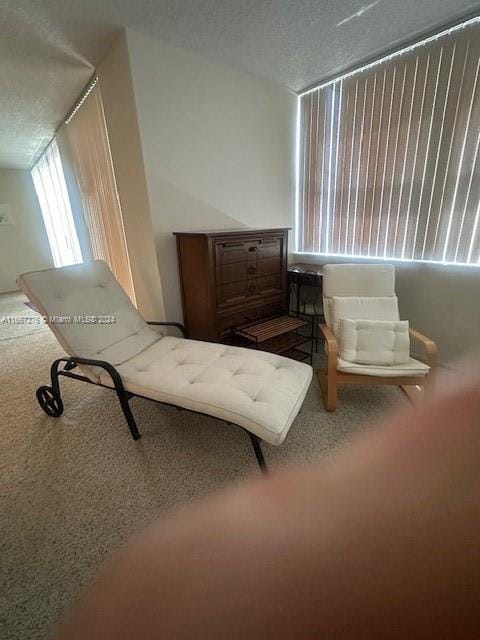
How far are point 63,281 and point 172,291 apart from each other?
31.2 inches

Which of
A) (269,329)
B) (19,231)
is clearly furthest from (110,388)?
(19,231)

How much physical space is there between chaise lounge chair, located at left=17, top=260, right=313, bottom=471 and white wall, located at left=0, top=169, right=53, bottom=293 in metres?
5.21

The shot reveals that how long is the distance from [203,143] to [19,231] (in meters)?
5.54

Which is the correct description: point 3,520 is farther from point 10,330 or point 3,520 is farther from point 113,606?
point 10,330

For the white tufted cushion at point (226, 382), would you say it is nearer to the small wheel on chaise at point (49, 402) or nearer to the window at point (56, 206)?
the small wheel on chaise at point (49, 402)

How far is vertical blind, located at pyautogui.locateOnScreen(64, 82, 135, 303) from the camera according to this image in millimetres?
2637

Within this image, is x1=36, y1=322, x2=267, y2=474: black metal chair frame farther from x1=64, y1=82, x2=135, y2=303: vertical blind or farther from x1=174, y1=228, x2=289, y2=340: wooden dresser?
x1=64, y1=82, x2=135, y2=303: vertical blind

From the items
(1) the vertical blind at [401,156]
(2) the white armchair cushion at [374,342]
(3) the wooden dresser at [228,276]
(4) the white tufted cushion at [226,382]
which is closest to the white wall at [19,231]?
(3) the wooden dresser at [228,276]

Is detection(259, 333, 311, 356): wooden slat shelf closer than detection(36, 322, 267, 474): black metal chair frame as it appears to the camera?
No

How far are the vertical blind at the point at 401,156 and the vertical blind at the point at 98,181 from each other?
1.92 m

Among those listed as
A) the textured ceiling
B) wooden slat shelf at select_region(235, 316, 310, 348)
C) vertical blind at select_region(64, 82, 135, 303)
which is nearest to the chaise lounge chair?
wooden slat shelf at select_region(235, 316, 310, 348)

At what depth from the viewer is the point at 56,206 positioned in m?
4.72

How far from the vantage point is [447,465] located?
0.37 meters

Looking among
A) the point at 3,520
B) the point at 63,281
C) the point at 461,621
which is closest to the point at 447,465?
the point at 461,621
